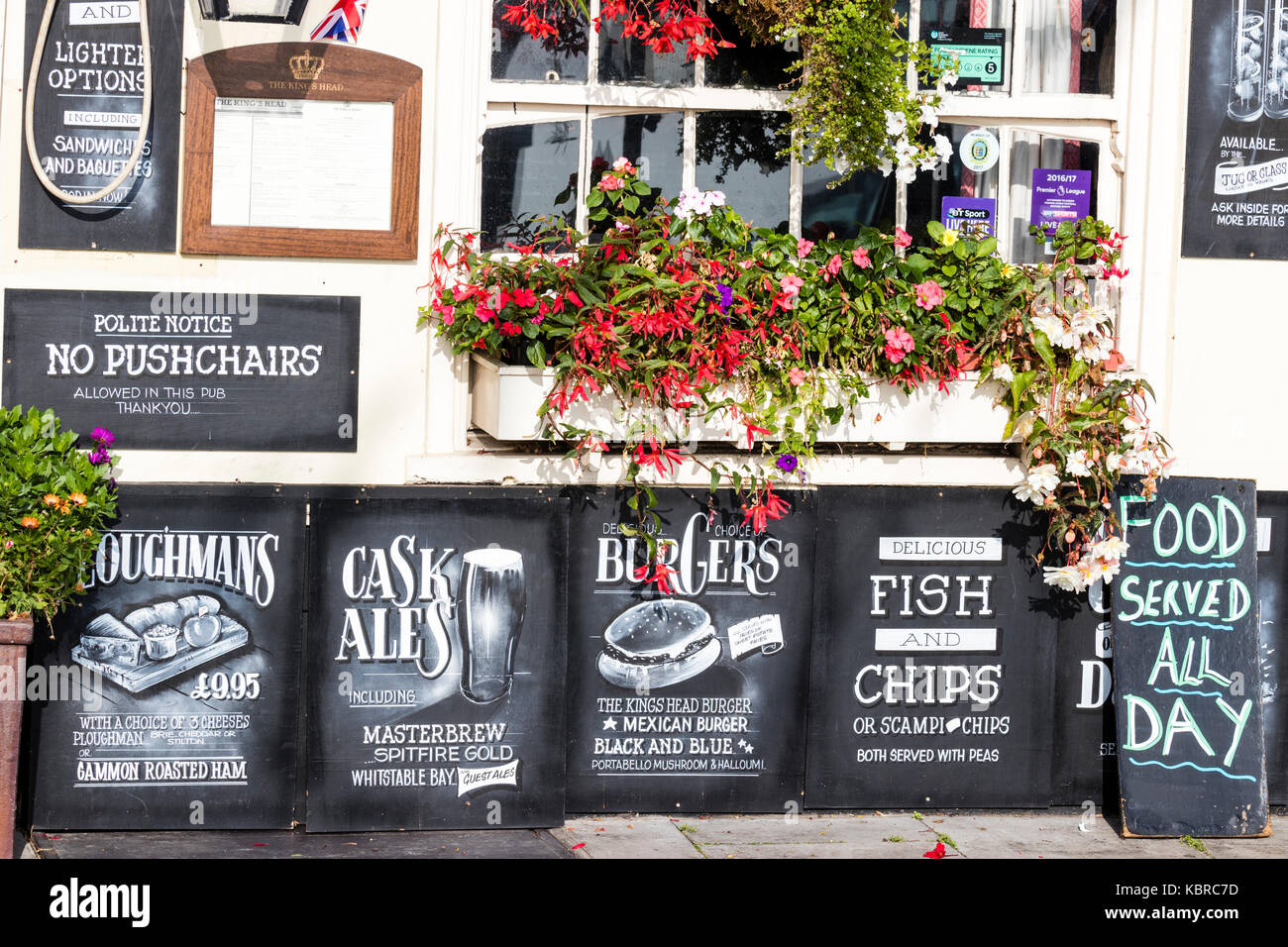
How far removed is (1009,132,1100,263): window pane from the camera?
6.00m

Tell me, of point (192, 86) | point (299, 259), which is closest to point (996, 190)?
point (299, 259)

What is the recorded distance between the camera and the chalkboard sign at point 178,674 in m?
5.30

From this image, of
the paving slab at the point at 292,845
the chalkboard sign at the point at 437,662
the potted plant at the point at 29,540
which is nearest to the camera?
the potted plant at the point at 29,540

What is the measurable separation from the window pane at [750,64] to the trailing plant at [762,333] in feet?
2.08

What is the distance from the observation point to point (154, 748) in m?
5.35

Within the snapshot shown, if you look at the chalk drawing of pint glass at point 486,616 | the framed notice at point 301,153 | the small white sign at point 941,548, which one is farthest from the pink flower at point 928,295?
the framed notice at point 301,153

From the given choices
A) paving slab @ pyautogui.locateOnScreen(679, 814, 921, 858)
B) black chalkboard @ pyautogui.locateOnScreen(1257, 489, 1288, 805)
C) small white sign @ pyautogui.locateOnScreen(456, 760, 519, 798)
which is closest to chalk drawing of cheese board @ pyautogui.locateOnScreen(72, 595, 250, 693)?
small white sign @ pyautogui.locateOnScreen(456, 760, 519, 798)

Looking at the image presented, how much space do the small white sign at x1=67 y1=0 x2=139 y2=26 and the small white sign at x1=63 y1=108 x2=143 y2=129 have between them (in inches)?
13.4

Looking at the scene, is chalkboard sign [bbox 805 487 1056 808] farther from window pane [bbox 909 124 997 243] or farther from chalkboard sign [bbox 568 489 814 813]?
window pane [bbox 909 124 997 243]

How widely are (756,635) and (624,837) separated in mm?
968

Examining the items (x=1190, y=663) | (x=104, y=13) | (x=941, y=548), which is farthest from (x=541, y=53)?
(x=1190, y=663)

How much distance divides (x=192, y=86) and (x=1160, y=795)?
15.8 feet

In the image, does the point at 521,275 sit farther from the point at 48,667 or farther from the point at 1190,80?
the point at 1190,80

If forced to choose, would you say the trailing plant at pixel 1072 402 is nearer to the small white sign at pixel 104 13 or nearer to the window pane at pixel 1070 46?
the window pane at pixel 1070 46
